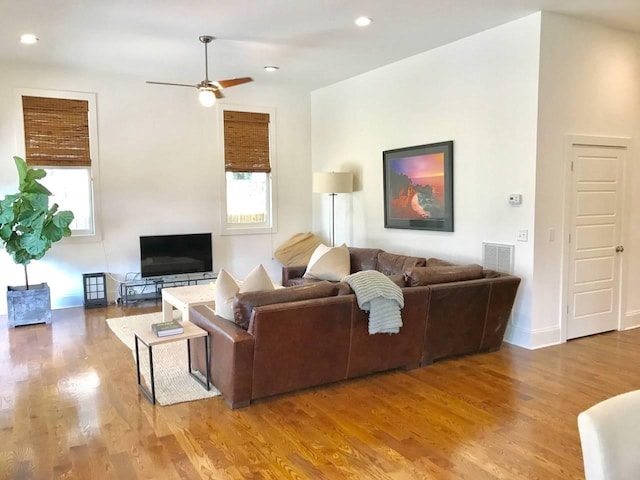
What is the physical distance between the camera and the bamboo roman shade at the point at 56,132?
6.23 metres

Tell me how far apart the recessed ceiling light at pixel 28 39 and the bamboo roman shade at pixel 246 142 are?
8.94 ft

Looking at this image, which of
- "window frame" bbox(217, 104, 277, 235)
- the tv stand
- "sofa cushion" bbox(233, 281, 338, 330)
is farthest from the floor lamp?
"sofa cushion" bbox(233, 281, 338, 330)

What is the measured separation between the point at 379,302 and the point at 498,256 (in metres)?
1.82

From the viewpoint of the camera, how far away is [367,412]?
3395mm

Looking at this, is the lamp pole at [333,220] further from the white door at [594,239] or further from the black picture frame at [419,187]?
the white door at [594,239]

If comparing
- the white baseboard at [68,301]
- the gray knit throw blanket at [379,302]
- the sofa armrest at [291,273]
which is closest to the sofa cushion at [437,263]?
the gray knit throw blanket at [379,302]

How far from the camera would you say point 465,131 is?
208 inches

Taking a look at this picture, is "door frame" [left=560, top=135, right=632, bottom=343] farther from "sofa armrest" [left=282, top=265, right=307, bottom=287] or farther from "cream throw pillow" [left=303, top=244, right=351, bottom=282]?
"sofa armrest" [left=282, top=265, right=307, bottom=287]

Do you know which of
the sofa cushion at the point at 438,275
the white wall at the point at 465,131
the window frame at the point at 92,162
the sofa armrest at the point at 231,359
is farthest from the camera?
the window frame at the point at 92,162

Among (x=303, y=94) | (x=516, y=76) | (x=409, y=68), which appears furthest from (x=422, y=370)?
(x=303, y=94)

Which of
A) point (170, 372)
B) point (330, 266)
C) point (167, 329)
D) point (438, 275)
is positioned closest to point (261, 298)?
point (167, 329)

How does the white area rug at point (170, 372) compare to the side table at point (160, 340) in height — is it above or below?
below

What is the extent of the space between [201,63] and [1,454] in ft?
15.4

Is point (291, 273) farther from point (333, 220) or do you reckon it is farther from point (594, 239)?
point (594, 239)
